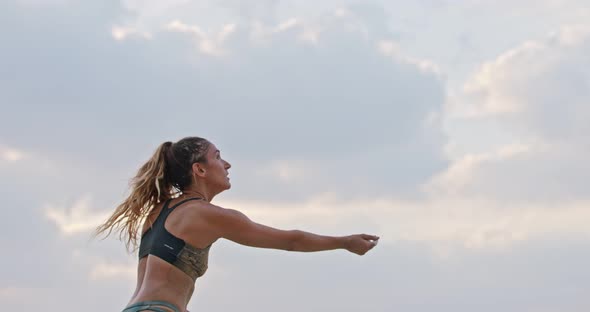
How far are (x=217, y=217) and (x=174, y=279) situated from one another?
670 millimetres

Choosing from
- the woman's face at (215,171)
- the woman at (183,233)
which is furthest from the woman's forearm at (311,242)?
the woman's face at (215,171)

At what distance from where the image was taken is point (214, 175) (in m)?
11.7

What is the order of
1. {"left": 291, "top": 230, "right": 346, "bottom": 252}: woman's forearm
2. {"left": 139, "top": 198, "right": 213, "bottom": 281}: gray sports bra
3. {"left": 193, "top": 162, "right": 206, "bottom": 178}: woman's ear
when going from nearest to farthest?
1. {"left": 139, "top": 198, "right": 213, "bottom": 281}: gray sports bra
2. {"left": 291, "top": 230, "right": 346, "bottom": 252}: woman's forearm
3. {"left": 193, "top": 162, "right": 206, "bottom": 178}: woman's ear

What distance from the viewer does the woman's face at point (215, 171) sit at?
38.3 feet

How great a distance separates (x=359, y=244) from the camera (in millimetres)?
11234

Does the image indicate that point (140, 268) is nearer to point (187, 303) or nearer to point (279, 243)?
point (187, 303)

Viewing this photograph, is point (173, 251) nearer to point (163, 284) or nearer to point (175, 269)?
point (175, 269)

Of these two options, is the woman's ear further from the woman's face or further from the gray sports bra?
the gray sports bra

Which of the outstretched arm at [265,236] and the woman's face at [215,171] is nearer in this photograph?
the outstretched arm at [265,236]

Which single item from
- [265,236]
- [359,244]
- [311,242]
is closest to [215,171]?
[265,236]

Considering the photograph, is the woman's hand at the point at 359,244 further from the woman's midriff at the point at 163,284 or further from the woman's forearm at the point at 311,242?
the woman's midriff at the point at 163,284

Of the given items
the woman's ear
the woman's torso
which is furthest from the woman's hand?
the woman's ear

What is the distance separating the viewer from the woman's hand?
11234mm

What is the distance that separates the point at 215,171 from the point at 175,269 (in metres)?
1.15
